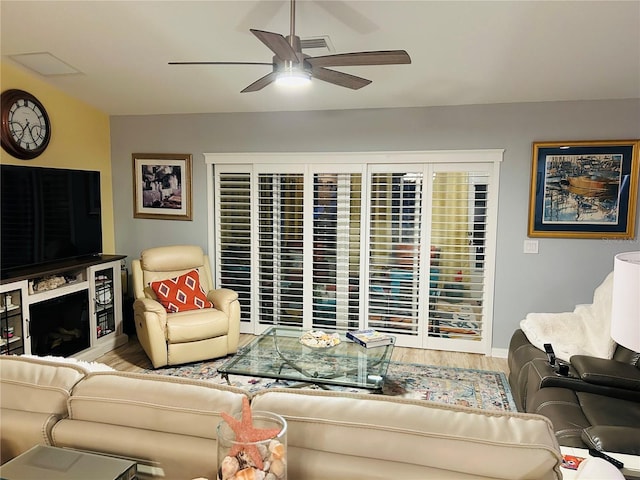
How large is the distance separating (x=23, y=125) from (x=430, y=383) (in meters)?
4.13

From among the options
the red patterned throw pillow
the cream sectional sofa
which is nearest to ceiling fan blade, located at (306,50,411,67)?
the cream sectional sofa

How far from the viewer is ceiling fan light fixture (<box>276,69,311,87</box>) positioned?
238 centimetres

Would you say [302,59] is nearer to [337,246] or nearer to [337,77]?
[337,77]

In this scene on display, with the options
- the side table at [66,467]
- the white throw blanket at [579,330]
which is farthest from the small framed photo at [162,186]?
the side table at [66,467]

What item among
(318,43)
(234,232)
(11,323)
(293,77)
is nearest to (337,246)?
(234,232)

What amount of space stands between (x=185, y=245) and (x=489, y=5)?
11.7 ft

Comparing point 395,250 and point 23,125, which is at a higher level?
point 23,125

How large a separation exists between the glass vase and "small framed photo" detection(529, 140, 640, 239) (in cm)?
379

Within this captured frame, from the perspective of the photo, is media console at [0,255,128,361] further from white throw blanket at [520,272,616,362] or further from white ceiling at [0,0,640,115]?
white throw blanket at [520,272,616,362]

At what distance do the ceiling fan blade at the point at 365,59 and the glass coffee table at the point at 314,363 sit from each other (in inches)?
74.4

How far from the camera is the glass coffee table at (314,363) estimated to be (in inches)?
116

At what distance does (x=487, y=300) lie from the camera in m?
4.30

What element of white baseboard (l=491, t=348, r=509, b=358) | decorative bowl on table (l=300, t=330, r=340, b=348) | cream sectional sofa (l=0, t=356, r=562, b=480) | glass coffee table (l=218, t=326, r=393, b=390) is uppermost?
cream sectional sofa (l=0, t=356, r=562, b=480)

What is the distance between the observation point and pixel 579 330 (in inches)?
131
